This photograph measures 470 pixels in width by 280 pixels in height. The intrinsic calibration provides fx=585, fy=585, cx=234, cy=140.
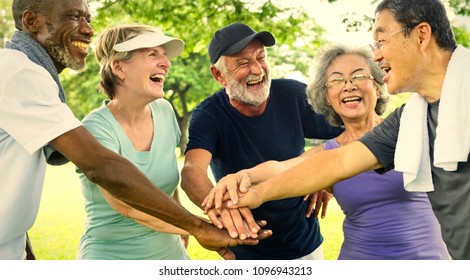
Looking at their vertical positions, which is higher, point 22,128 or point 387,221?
point 22,128

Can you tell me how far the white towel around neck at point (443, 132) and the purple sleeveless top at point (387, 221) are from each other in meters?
0.46

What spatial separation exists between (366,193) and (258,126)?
2.70 feet

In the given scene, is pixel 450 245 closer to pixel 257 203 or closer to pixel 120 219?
pixel 257 203

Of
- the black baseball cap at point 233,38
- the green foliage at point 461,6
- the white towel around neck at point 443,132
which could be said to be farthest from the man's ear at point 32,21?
the green foliage at point 461,6

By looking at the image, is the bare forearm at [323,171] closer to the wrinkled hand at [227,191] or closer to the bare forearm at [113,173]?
the wrinkled hand at [227,191]

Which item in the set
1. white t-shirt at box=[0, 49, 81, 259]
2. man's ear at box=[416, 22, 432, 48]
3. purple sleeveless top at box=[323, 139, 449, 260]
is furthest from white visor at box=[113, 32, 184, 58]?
man's ear at box=[416, 22, 432, 48]

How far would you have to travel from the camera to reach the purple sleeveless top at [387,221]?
2.88m

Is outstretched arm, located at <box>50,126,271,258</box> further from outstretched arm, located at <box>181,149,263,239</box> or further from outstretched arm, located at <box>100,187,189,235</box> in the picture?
outstretched arm, located at <box>181,149,263,239</box>

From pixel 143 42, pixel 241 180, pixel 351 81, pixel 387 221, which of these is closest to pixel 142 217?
pixel 241 180

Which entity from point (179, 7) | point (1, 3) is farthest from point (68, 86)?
point (179, 7)

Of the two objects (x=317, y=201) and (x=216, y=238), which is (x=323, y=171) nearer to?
(x=216, y=238)

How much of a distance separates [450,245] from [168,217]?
4.03 feet

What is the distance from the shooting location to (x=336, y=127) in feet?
11.5

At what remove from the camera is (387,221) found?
114 inches
